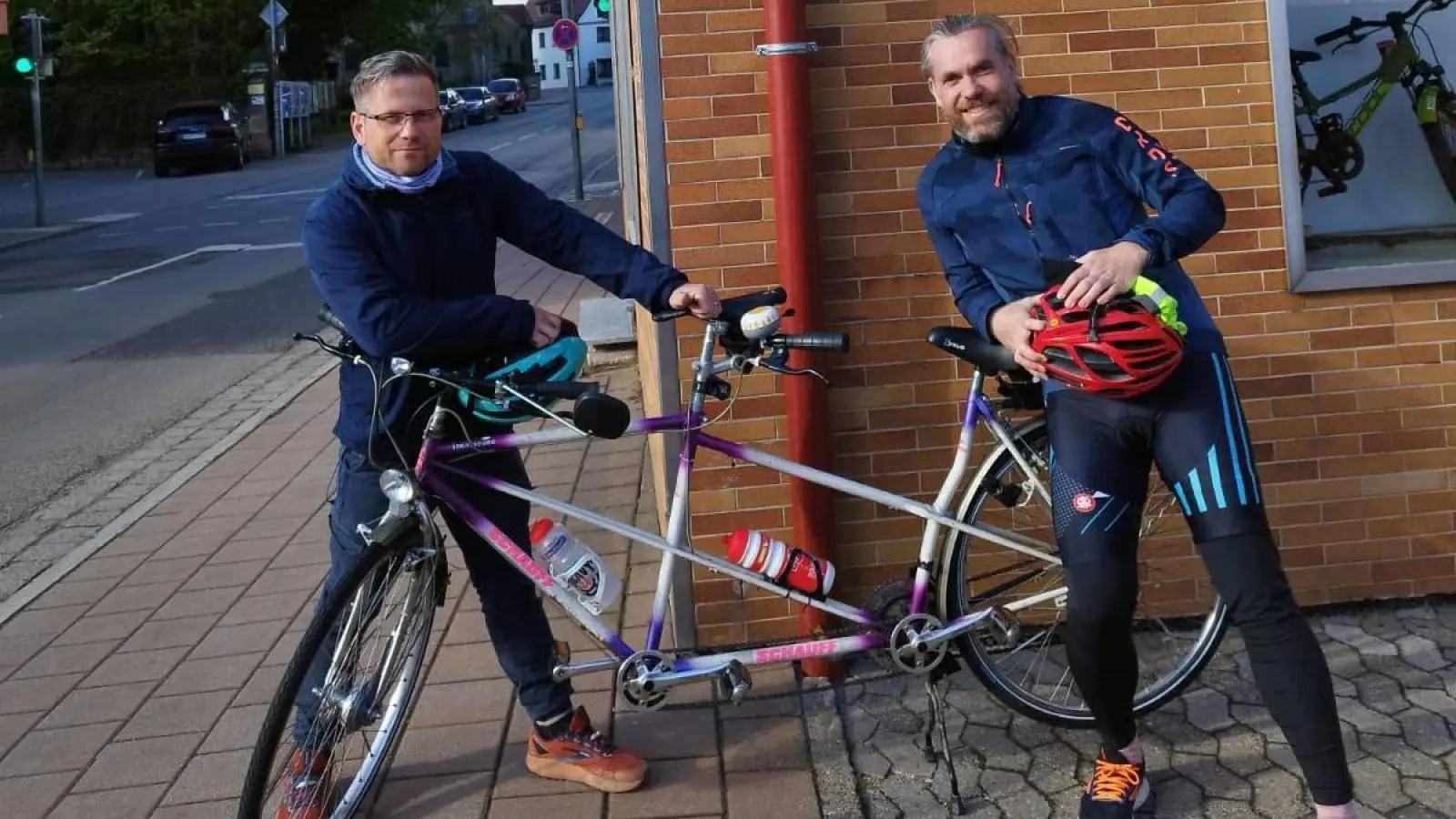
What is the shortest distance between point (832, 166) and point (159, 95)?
4077cm

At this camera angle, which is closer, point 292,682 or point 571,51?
point 292,682

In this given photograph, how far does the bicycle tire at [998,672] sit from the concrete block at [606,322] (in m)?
5.34

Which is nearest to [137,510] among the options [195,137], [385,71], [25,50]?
[385,71]

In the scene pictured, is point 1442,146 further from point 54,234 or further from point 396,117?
point 54,234

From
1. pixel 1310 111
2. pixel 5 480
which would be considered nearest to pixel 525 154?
pixel 5 480

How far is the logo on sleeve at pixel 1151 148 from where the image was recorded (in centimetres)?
316

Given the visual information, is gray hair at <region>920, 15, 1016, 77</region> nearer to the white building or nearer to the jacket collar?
the jacket collar

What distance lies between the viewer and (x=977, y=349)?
11.4 feet

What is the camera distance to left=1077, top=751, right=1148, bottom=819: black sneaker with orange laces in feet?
10.8

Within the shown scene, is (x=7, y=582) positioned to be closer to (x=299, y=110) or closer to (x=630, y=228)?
(x=630, y=228)

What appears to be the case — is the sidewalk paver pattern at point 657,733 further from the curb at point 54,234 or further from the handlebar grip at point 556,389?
the curb at point 54,234

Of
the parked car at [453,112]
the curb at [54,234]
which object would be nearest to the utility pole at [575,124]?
the curb at [54,234]

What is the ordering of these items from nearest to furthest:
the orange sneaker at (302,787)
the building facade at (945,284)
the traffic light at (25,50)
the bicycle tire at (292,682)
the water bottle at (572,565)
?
1. the bicycle tire at (292,682)
2. the orange sneaker at (302,787)
3. the water bottle at (572,565)
4. the building facade at (945,284)
5. the traffic light at (25,50)

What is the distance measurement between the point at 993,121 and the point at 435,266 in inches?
50.6
